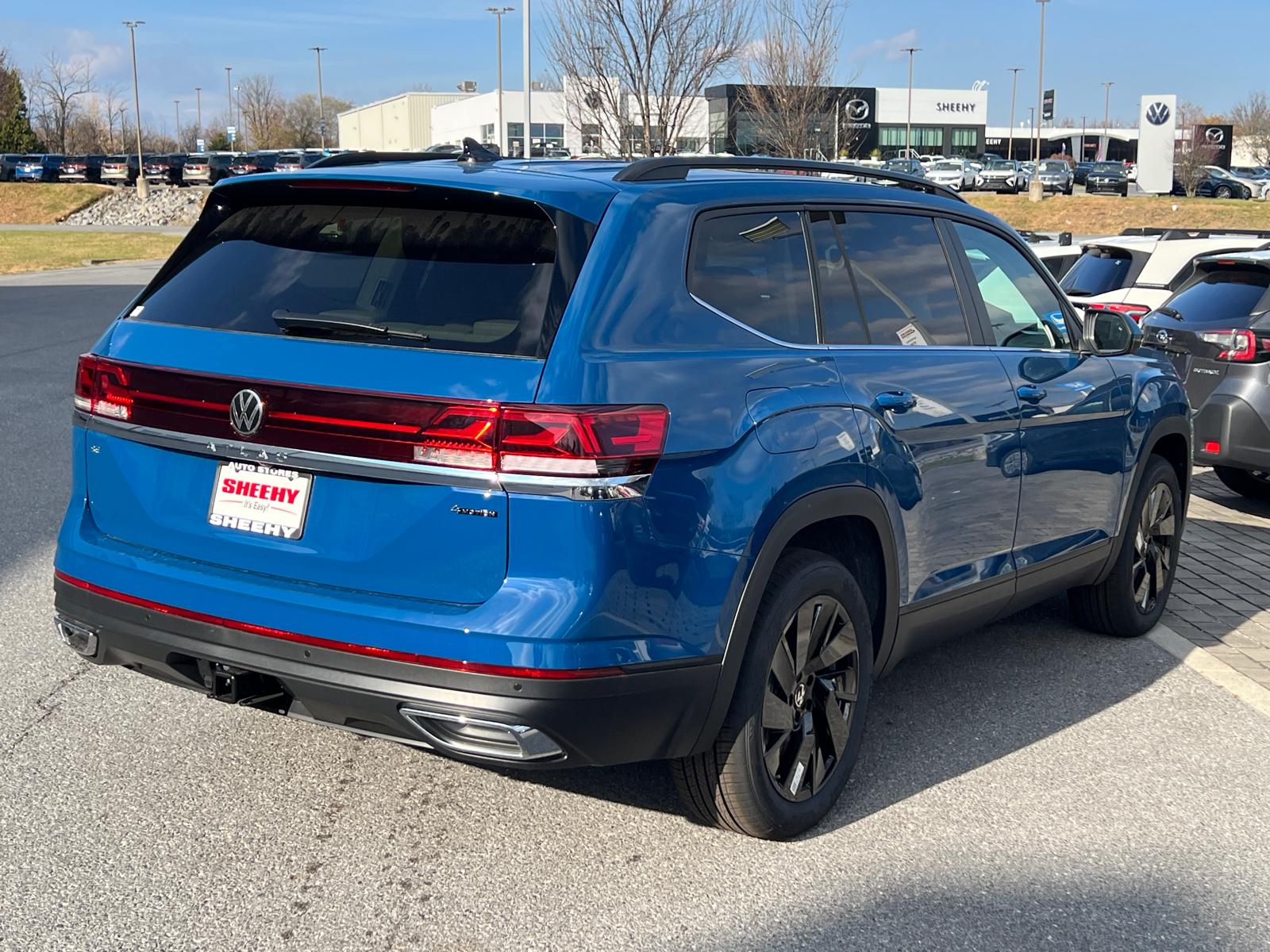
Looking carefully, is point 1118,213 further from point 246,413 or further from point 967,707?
point 246,413

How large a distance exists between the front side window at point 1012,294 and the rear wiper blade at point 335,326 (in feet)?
7.90

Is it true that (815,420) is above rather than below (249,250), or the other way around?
below

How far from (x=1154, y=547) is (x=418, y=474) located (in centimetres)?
413

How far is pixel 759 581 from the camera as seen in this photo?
3387 millimetres

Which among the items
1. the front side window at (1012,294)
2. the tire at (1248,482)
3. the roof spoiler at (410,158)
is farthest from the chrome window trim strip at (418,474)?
the tire at (1248,482)

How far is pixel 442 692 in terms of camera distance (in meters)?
3.05

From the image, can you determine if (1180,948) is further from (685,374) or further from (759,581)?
(685,374)

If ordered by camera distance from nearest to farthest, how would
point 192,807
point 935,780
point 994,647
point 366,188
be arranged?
point 366,188 < point 192,807 < point 935,780 < point 994,647

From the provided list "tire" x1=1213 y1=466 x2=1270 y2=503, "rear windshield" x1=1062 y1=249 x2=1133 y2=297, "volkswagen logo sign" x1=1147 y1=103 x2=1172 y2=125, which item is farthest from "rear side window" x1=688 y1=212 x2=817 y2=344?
"volkswagen logo sign" x1=1147 y1=103 x2=1172 y2=125

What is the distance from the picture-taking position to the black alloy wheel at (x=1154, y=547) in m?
5.86

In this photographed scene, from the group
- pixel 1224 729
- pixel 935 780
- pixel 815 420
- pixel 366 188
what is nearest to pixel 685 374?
pixel 815 420

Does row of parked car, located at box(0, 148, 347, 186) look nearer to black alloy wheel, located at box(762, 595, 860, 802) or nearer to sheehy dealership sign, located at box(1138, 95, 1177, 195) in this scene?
sheehy dealership sign, located at box(1138, 95, 1177, 195)

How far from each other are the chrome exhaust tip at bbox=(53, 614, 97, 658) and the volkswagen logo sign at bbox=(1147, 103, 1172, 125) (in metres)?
56.5

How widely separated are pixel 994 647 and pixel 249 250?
3651 millimetres
